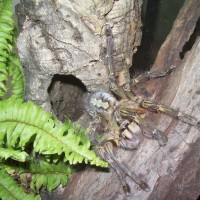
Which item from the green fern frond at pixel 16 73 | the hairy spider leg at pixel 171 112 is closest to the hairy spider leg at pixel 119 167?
the hairy spider leg at pixel 171 112

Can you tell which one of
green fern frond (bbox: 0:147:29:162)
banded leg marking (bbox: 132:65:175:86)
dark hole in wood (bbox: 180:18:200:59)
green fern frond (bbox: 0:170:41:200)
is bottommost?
green fern frond (bbox: 0:170:41:200)

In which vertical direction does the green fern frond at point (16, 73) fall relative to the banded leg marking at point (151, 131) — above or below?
below

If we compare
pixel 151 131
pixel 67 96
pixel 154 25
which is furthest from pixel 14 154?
pixel 154 25

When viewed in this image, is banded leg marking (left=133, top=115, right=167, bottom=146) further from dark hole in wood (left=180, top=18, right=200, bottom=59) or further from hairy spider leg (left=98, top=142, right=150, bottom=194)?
dark hole in wood (left=180, top=18, right=200, bottom=59)

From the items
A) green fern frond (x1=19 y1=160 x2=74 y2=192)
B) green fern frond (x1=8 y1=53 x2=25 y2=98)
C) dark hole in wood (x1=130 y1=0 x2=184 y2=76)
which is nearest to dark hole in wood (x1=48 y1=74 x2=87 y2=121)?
green fern frond (x1=8 y1=53 x2=25 y2=98)

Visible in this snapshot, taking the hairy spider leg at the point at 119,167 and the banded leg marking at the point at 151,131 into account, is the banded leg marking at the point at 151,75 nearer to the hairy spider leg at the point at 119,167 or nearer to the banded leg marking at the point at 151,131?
the banded leg marking at the point at 151,131
